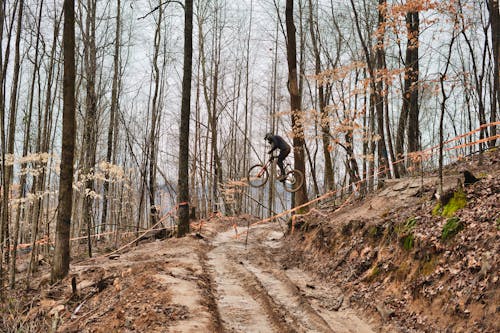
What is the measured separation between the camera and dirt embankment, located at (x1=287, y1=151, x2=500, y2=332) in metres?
3.73

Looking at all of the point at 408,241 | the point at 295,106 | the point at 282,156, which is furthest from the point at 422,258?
the point at 295,106

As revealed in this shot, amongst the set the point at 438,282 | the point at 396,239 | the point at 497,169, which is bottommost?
the point at 438,282

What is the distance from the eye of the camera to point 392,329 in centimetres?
424

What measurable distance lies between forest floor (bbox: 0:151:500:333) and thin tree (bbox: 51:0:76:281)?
449 mm

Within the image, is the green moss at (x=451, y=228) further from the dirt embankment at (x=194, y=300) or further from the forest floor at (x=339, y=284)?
the dirt embankment at (x=194, y=300)

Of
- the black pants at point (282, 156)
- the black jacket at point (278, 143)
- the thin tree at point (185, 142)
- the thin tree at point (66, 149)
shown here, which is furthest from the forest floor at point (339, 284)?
the thin tree at point (185, 142)

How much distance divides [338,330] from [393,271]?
1338 mm

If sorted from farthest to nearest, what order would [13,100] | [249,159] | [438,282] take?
[249,159]
[13,100]
[438,282]

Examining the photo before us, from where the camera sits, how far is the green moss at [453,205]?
16.6ft

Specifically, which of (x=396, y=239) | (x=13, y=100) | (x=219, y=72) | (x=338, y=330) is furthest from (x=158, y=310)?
(x=219, y=72)

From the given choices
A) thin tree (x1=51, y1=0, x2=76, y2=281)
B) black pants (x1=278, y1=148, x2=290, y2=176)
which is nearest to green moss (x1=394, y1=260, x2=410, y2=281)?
black pants (x1=278, y1=148, x2=290, y2=176)

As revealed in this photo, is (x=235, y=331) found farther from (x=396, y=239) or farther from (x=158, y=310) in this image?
(x=396, y=239)

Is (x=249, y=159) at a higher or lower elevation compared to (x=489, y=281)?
higher

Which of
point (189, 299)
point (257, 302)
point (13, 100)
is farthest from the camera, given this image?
point (13, 100)
